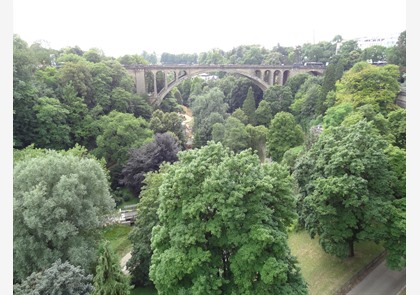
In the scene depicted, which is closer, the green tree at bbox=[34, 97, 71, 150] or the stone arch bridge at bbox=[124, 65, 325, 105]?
the green tree at bbox=[34, 97, 71, 150]

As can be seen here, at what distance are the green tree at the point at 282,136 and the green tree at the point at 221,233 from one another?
19.7 metres

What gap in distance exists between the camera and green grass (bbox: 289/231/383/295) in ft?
55.4

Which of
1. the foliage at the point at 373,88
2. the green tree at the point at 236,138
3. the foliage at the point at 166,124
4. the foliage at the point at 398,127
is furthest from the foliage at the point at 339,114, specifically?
the foliage at the point at 166,124

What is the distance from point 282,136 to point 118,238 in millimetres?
18701

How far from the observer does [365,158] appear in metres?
15.7

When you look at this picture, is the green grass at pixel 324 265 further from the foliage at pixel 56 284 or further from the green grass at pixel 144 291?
the foliage at pixel 56 284

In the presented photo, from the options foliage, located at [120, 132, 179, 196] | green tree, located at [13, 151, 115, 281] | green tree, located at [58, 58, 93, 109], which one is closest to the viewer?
green tree, located at [13, 151, 115, 281]

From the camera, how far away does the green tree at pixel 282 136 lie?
107ft

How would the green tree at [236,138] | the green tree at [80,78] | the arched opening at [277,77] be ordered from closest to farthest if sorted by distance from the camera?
the green tree at [80,78] < the green tree at [236,138] < the arched opening at [277,77]

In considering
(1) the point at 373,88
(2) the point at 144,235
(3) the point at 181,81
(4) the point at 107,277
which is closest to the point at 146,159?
(2) the point at 144,235

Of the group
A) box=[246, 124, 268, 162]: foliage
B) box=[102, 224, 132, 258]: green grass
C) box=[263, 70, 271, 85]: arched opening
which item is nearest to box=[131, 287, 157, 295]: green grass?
box=[102, 224, 132, 258]: green grass

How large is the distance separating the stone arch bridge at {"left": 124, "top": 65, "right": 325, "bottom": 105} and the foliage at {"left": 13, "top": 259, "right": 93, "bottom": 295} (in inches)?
1441

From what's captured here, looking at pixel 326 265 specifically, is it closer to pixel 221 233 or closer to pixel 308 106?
pixel 221 233

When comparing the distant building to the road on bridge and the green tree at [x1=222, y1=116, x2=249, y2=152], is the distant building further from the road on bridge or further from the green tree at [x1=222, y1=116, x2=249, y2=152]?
the road on bridge
